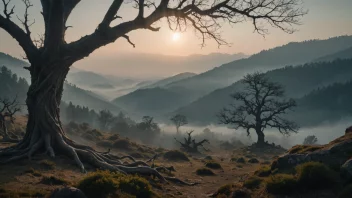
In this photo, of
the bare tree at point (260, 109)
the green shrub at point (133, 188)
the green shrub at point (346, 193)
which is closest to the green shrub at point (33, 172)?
the green shrub at point (133, 188)

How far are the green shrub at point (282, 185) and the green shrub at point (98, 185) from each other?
558 centimetres

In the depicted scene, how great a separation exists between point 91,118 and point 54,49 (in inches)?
7064

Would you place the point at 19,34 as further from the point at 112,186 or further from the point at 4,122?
the point at 4,122

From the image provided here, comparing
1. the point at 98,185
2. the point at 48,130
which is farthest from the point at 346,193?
the point at 48,130

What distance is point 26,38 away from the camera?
15.7m

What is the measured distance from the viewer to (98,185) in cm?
965

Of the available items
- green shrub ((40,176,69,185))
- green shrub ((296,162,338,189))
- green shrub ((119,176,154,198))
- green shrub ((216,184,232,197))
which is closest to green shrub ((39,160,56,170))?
green shrub ((40,176,69,185))

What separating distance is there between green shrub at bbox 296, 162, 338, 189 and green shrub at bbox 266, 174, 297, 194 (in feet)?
0.81

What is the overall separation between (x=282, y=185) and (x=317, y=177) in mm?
1188

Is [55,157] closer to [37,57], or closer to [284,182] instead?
[37,57]

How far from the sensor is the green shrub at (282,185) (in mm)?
11023

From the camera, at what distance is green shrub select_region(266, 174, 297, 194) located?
11.0 meters

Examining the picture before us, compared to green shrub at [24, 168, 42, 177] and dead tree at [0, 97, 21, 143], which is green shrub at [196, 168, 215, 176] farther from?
dead tree at [0, 97, 21, 143]

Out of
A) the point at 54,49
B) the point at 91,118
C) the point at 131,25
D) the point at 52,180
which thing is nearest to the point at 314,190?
the point at 52,180
